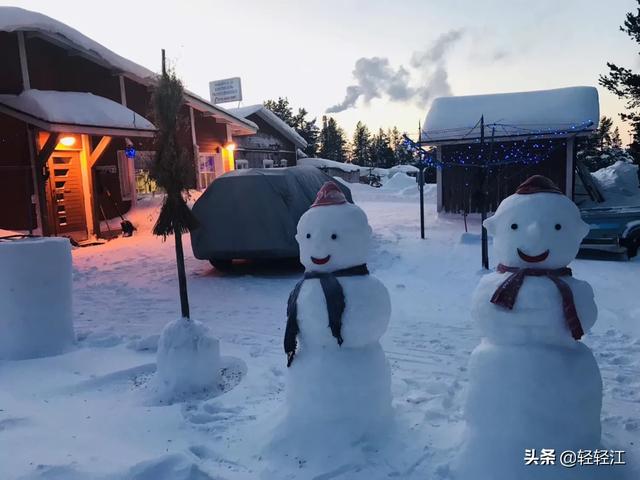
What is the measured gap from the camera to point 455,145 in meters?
15.3

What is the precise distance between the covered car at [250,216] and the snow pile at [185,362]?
4.41 meters

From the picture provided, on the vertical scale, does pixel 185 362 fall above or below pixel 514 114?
Result: below

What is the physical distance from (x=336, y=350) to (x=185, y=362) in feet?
6.17

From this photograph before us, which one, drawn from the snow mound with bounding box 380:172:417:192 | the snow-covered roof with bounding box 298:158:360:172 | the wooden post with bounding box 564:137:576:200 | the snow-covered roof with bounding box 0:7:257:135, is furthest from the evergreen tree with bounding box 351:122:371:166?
the wooden post with bounding box 564:137:576:200

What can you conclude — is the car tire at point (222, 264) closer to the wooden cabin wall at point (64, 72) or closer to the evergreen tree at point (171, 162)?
the evergreen tree at point (171, 162)

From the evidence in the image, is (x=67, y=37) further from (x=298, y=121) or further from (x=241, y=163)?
(x=298, y=121)

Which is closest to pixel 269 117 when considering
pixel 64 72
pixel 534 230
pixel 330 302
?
pixel 64 72

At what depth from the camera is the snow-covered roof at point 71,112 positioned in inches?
447

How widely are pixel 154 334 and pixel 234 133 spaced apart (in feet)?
56.0

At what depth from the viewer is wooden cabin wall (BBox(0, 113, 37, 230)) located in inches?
483

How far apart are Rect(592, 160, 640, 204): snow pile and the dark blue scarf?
53.2 feet

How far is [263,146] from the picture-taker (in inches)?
1003

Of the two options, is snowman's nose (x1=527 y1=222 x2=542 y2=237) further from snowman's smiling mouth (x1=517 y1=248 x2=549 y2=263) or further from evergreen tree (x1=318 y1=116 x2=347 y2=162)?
evergreen tree (x1=318 y1=116 x2=347 y2=162)

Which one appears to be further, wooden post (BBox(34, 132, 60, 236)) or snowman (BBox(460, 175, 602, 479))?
wooden post (BBox(34, 132, 60, 236))
